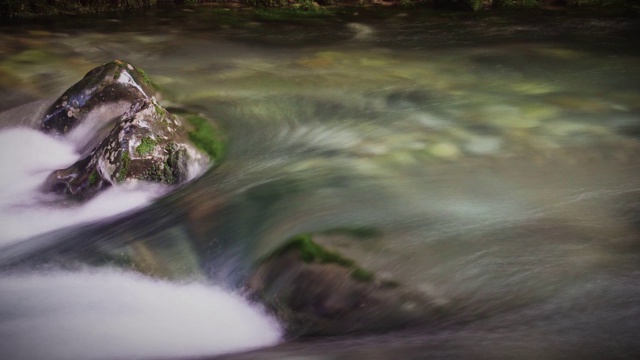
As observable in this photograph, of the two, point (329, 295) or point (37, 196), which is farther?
point (37, 196)

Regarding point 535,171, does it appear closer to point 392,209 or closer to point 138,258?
point 392,209

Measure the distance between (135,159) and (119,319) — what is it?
5.48 ft

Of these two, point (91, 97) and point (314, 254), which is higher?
point (91, 97)

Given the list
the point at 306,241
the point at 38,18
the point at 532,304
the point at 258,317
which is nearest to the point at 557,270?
the point at 532,304

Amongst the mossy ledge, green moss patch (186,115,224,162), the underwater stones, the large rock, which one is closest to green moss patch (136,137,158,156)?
the large rock

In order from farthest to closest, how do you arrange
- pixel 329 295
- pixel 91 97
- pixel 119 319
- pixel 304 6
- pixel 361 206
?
pixel 304 6 → pixel 91 97 → pixel 361 206 → pixel 119 319 → pixel 329 295

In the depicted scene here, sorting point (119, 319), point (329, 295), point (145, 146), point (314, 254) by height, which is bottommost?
point (119, 319)

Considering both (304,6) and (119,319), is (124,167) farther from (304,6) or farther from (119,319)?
(304,6)

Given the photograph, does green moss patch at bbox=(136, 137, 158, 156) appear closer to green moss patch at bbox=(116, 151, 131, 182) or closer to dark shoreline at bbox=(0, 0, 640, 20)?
green moss patch at bbox=(116, 151, 131, 182)

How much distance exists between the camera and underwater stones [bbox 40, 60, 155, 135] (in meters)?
5.97

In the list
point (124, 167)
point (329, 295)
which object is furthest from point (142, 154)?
point (329, 295)

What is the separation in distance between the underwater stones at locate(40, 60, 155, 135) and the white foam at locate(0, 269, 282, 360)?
2310 millimetres

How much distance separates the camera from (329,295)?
3.50m

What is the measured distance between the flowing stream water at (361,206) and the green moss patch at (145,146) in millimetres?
329
